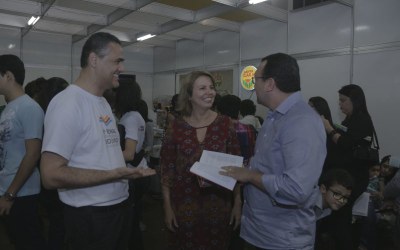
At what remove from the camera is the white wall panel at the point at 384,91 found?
4160mm

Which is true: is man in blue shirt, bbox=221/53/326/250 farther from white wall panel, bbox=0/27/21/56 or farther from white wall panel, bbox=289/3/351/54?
white wall panel, bbox=0/27/21/56

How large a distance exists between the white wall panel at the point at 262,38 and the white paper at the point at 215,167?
4.42 metres

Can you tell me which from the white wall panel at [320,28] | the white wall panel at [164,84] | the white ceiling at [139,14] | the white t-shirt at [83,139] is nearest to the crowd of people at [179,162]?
the white t-shirt at [83,139]

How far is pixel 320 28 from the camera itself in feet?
16.5

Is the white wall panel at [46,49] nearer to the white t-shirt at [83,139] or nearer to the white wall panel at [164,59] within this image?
the white wall panel at [164,59]

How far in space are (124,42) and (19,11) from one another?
2590mm

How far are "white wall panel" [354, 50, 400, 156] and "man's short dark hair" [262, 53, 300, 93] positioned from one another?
135 inches

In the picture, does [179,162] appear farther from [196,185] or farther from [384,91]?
[384,91]

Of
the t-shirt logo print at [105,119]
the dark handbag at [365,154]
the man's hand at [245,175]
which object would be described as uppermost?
the t-shirt logo print at [105,119]

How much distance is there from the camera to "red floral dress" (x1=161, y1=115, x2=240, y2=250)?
6.32 ft

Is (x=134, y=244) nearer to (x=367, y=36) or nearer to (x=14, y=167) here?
(x=14, y=167)

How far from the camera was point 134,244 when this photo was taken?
2705 millimetres

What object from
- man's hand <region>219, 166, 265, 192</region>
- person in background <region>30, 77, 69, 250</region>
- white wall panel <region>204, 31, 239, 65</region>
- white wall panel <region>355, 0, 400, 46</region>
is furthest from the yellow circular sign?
man's hand <region>219, 166, 265, 192</region>

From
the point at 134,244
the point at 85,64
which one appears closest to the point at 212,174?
the point at 85,64
